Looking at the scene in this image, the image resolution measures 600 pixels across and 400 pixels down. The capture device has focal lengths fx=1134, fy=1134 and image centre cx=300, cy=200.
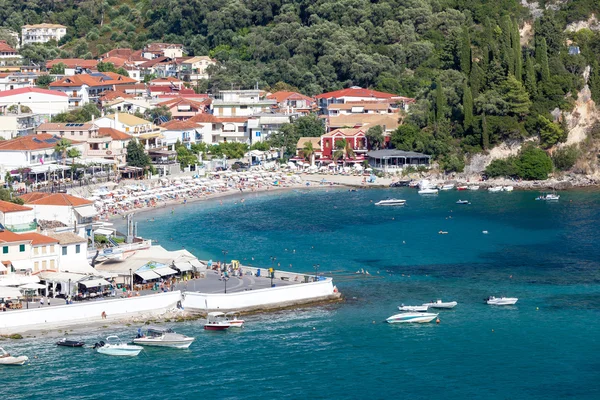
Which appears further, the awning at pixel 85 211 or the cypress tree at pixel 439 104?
the cypress tree at pixel 439 104

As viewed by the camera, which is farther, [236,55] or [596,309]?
[236,55]

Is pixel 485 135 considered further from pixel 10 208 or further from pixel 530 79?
pixel 10 208

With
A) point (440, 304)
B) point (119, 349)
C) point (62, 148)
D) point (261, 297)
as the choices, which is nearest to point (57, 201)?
point (261, 297)

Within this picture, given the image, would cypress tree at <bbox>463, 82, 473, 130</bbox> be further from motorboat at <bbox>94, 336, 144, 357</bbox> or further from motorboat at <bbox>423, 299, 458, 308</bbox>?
motorboat at <bbox>94, 336, 144, 357</bbox>

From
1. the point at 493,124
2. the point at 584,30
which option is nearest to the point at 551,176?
the point at 493,124

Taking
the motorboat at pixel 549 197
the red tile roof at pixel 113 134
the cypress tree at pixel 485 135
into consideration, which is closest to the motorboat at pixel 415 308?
the motorboat at pixel 549 197

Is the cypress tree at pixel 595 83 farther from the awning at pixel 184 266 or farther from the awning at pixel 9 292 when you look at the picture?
the awning at pixel 9 292

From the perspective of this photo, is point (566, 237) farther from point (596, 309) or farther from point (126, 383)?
point (126, 383)
